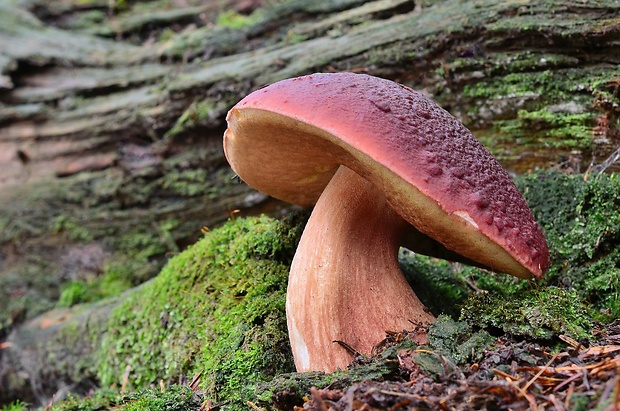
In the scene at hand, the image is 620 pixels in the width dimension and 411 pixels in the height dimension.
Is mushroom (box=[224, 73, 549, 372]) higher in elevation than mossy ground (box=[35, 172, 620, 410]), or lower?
higher

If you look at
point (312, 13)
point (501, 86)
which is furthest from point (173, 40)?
point (501, 86)

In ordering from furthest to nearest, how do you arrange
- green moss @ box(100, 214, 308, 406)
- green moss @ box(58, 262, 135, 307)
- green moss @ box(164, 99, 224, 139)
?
green moss @ box(58, 262, 135, 307) → green moss @ box(164, 99, 224, 139) → green moss @ box(100, 214, 308, 406)

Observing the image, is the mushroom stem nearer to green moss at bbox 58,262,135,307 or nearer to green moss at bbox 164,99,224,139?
green moss at bbox 164,99,224,139

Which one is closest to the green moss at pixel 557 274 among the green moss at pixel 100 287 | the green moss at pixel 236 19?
the green moss at pixel 100 287

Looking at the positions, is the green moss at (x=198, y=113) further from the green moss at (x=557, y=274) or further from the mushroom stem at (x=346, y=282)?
the mushroom stem at (x=346, y=282)

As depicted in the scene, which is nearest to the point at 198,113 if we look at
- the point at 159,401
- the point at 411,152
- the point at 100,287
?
the point at 100,287

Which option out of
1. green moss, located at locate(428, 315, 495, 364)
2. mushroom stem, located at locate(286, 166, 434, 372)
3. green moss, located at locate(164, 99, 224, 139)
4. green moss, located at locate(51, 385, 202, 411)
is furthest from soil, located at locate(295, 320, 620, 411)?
green moss, located at locate(164, 99, 224, 139)

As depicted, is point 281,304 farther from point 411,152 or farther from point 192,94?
point 192,94
